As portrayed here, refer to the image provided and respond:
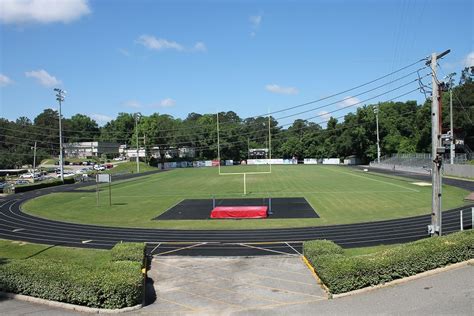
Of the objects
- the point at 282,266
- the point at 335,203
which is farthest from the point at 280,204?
the point at 282,266

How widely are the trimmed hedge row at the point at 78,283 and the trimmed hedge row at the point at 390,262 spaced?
20.9ft

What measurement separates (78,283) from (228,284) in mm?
5559

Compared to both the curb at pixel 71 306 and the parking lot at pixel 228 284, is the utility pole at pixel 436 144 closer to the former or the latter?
the parking lot at pixel 228 284

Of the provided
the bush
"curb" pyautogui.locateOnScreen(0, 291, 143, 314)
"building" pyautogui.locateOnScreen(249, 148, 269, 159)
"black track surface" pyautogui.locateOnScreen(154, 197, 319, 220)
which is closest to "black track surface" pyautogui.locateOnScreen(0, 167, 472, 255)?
the bush

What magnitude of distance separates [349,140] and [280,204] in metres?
96.0

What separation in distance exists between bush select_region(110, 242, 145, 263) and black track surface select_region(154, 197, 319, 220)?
15.5 meters

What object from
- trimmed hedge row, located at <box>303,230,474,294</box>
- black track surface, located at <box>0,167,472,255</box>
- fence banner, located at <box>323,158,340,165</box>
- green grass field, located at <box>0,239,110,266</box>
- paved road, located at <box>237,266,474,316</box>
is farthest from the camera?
fence banner, located at <box>323,158,340,165</box>

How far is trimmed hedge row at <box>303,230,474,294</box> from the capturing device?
14.4 meters

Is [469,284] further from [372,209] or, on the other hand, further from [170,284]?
[372,209]

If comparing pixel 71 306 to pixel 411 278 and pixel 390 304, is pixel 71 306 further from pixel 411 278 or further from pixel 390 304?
pixel 411 278

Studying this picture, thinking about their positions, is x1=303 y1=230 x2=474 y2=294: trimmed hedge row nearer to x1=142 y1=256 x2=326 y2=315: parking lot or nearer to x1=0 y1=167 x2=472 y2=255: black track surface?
x1=142 y1=256 x2=326 y2=315: parking lot

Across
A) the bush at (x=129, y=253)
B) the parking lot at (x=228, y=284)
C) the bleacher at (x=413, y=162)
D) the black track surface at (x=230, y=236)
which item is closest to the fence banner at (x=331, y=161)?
the bleacher at (x=413, y=162)

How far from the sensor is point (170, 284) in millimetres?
16906

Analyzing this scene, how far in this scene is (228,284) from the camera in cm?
1664
